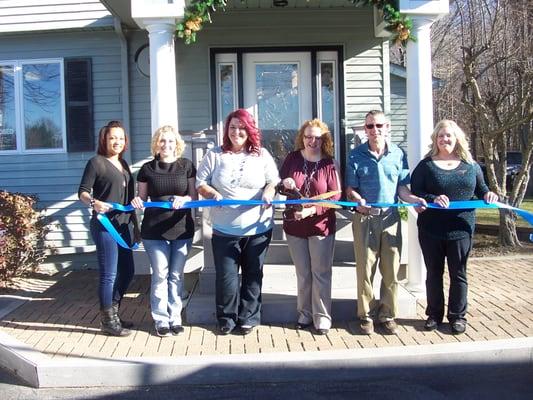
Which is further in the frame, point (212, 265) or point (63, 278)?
point (63, 278)

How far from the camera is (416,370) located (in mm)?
4270

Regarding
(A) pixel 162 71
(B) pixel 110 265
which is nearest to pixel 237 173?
(B) pixel 110 265

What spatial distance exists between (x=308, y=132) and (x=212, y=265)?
5.81 ft

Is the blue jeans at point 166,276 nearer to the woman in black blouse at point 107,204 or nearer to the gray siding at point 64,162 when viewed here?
the woman in black blouse at point 107,204

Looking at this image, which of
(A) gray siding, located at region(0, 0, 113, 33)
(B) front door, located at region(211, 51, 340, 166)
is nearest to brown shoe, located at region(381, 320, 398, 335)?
(B) front door, located at region(211, 51, 340, 166)

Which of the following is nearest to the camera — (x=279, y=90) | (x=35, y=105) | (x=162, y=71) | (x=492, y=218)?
(x=162, y=71)

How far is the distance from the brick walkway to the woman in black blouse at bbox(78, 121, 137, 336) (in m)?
0.31

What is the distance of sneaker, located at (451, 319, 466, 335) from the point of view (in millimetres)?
4737

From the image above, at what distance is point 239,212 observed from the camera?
468 centimetres

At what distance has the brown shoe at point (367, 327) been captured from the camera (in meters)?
4.80

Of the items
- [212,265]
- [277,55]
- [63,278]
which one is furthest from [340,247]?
[63,278]

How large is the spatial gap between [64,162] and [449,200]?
18.7 ft

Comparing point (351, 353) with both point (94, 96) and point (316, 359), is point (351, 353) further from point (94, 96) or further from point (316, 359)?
point (94, 96)

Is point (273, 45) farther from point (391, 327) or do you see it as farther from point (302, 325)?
point (391, 327)
